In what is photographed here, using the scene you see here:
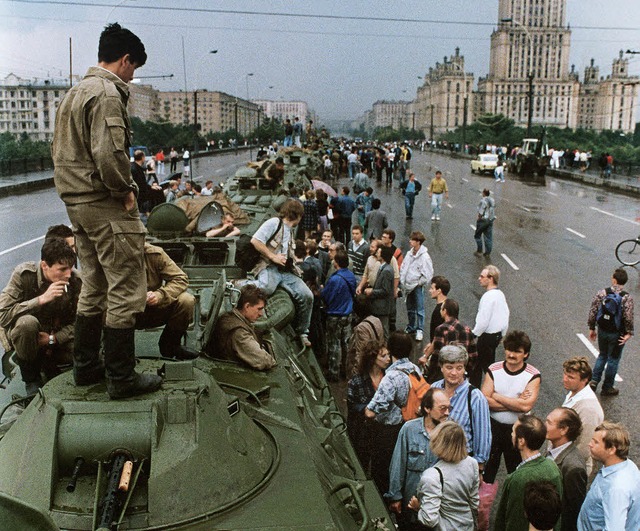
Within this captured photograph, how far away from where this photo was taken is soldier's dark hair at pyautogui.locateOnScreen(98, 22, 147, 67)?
471 centimetres

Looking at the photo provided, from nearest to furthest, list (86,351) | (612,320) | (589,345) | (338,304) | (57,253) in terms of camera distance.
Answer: (86,351) → (57,253) → (612,320) → (338,304) → (589,345)

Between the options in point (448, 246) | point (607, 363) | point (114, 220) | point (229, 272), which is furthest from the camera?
point (448, 246)

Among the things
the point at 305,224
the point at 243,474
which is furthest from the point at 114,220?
the point at 305,224

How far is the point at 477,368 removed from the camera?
32.7ft

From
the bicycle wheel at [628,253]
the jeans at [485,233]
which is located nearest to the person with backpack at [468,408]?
the jeans at [485,233]

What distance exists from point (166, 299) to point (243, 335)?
1.10 m

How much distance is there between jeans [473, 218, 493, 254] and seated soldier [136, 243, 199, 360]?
52.7 ft

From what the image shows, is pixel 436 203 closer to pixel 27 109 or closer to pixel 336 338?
pixel 336 338

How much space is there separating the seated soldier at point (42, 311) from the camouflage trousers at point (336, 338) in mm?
5454

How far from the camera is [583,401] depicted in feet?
23.1

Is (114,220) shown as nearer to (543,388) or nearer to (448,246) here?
(543,388)

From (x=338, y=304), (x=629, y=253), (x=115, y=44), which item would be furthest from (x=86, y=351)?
(x=629, y=253)

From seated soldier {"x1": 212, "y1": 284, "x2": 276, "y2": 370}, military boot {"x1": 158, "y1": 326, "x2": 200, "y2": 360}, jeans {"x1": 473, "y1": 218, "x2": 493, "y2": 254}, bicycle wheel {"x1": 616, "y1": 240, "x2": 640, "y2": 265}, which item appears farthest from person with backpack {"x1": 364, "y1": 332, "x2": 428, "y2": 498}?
bicycle wheel {"x1": 616, "y1": 240, "x2": 640, "y2": 265}

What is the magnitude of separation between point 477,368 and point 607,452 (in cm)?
424
